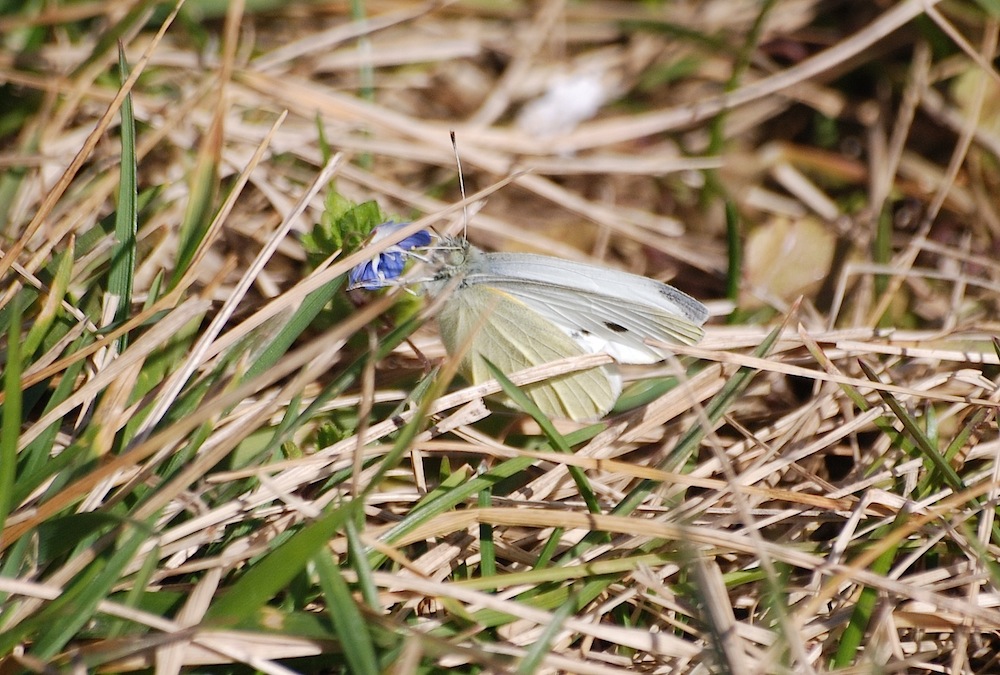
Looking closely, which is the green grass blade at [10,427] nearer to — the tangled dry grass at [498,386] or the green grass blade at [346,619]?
the tangled dry grass at [498,386]

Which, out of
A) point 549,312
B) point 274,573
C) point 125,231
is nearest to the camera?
point 274,573

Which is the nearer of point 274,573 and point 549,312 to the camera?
point 274,573

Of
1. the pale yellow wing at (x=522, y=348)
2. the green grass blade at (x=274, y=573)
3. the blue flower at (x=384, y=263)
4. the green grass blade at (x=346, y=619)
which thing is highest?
the blue flower at (x=384, y=263)

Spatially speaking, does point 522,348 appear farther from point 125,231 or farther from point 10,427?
point 10,427

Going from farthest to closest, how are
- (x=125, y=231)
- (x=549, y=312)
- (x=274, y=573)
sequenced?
(x=549, y=312) < (x=125, y=231) < (x=274, y=573)

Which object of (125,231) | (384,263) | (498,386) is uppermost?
(125,231)

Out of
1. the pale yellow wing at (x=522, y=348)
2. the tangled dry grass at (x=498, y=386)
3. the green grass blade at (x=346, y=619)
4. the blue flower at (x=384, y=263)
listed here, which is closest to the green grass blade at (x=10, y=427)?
the tangled dry grass at (x=498, y=386)

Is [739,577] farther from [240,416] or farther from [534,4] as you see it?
[534,4]

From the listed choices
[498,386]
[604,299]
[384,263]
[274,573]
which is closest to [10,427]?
[274,573]
